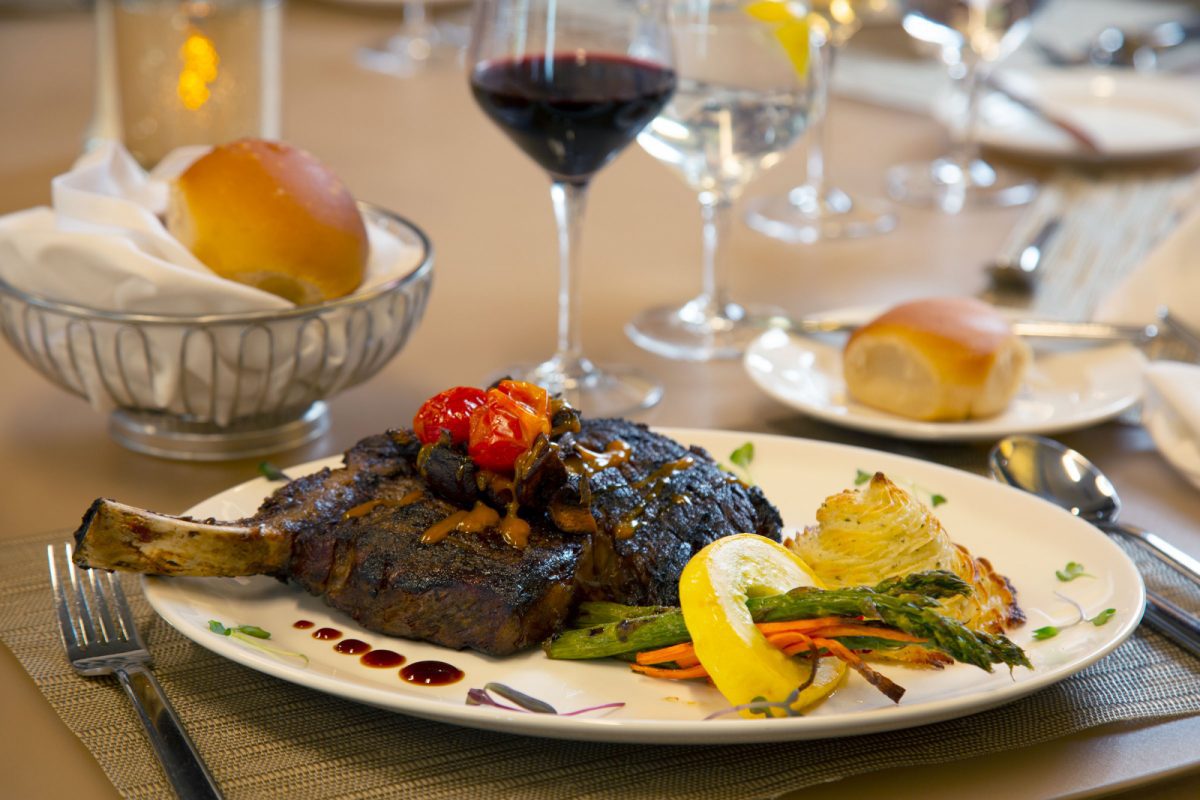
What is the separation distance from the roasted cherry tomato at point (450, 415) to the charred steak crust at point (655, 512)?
0.10 m

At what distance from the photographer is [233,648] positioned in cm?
88

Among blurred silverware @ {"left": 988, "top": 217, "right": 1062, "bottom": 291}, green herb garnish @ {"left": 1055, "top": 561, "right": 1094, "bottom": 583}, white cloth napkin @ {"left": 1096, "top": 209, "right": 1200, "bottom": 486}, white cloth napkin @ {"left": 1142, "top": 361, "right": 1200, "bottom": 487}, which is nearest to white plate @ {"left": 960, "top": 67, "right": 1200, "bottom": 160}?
blurred silverware @ {"left": 988, "top": 217, "right": 1062, "bottom": 291}

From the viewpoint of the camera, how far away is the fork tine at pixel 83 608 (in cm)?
99

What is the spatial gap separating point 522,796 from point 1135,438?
90 centimetres

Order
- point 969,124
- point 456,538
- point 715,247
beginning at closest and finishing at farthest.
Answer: point 456,538 → point 715,247 → point 969,124

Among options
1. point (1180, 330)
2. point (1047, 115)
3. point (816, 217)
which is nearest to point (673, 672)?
point (1180, 330)

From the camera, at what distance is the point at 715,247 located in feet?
5.89

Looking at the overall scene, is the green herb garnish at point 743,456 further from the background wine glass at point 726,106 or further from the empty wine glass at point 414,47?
the empty wine glass at point 414,47

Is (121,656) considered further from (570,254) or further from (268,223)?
(570,254)

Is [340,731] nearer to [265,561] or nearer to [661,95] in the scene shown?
[265,561]

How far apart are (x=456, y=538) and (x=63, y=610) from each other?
307 mm

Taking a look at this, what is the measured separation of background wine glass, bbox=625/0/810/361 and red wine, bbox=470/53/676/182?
0.20m

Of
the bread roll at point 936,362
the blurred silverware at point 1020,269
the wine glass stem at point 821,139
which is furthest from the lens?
the wine glass stem at point 821,139

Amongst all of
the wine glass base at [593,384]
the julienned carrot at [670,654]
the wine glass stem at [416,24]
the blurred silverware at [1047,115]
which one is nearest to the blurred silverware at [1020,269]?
the blurred silverware at [1047,115]
